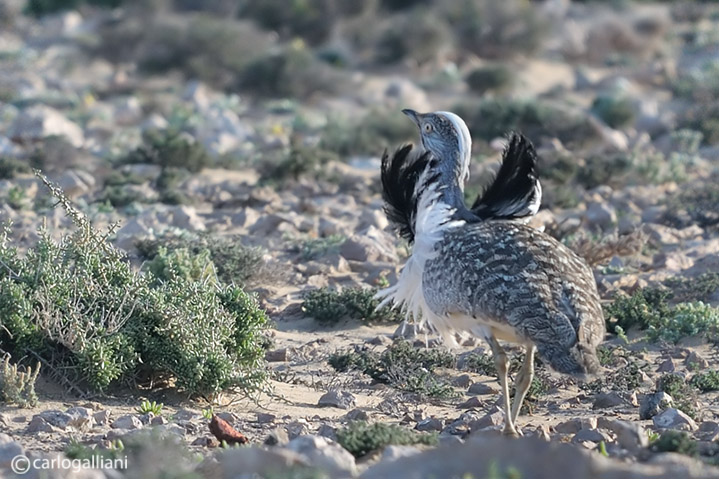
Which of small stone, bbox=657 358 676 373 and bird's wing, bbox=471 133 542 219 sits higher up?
bird's wing, bbox=471 133 542 219

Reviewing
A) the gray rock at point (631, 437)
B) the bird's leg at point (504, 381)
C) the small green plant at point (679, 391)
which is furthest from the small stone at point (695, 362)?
the gray rock at point (631, 437)

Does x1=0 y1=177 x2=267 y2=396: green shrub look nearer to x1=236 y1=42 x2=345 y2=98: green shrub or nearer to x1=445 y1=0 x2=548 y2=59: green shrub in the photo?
x1=236 y1=42 x2=345 y2=98: green shrub

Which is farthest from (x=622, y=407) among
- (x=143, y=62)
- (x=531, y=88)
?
(x=143, y=62)

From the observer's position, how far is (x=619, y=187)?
14555 millimetres

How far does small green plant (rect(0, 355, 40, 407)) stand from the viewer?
22.1ft

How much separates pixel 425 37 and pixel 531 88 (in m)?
3.16

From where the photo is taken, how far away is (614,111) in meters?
19.0

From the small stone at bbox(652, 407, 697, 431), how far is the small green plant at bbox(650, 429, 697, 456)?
2.69 feet

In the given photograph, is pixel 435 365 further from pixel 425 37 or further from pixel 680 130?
pixel 425 37

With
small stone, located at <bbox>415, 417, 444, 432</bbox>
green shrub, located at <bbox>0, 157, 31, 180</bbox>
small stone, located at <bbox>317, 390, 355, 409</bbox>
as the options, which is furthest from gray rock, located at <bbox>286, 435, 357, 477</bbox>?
green shrub, located at <bbox>0, 157, 31, 180</bbox>

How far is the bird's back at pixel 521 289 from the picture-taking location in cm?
625

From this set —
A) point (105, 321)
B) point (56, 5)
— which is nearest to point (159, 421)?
point (105, 321)

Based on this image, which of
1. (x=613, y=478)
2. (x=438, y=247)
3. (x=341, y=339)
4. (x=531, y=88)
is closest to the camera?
(x=613, y=478)

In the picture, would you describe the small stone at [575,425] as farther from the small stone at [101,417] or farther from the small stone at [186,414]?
the small stone at [101,417]
